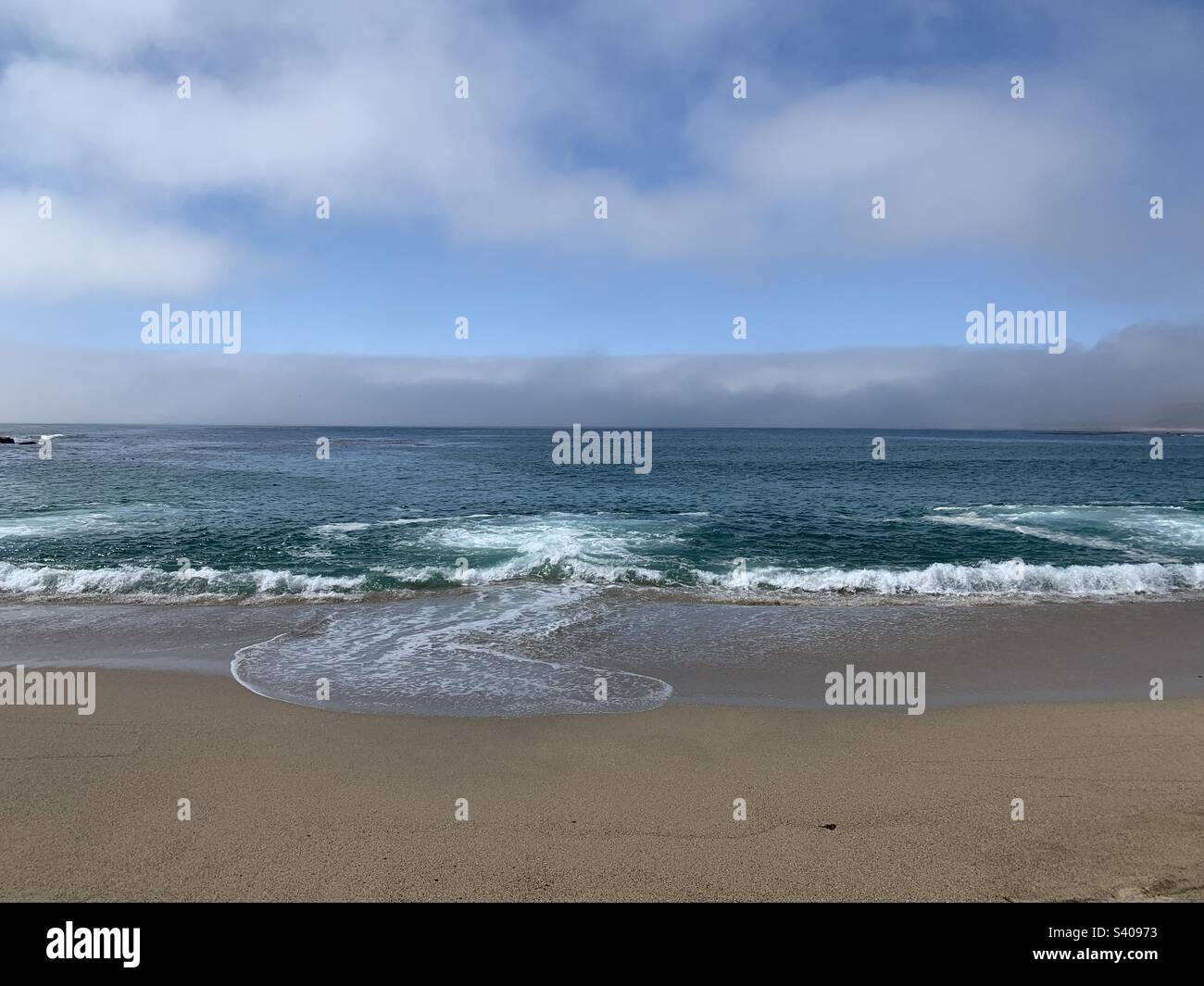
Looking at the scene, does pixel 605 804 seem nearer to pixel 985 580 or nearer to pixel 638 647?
pixel 638 647

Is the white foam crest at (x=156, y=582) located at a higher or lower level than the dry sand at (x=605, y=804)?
higher

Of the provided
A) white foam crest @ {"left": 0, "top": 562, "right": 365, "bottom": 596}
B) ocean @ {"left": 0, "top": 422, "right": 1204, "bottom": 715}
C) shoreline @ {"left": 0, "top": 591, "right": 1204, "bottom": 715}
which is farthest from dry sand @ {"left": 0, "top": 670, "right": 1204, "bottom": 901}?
white foam crest @ {"left": 0, "top": 562, "right": 365, "bottom": 596}

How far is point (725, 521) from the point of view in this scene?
2238 centimetres

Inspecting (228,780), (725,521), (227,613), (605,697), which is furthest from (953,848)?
(725,521)

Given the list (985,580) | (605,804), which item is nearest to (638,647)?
(605,804)

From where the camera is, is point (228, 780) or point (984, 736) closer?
point (228, 780)

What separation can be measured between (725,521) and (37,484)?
32.8 meters

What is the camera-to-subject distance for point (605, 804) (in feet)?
16.9

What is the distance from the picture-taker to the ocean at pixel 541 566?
9.13 m

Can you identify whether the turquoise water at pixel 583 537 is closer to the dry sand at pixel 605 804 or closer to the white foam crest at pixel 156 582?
the white foam crest at pixel 156 582

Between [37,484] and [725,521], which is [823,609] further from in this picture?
[37,484]

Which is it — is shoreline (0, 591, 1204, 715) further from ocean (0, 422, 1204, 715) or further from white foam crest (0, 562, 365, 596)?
white foam crest (0, 562, 365, 596)

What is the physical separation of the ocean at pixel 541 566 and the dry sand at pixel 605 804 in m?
1.16

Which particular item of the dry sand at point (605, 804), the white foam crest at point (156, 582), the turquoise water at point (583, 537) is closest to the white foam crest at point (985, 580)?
the turquoise water at point (583, 537)
